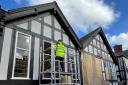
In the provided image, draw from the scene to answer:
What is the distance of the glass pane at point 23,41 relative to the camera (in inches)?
297

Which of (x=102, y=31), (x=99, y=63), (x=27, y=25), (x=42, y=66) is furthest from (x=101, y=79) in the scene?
(x=27, y=25)

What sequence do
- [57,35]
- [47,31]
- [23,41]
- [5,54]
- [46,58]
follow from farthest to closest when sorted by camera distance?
[57,35]
[47,31]
[46,58]
[23,41]
[5,54]

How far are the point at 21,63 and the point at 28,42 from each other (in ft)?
3.81

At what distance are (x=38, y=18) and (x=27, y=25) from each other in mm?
1044

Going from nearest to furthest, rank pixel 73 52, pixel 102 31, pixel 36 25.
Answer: pixel 36 25
pixel 73 52
pixel 102 31

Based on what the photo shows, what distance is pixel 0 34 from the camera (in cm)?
658

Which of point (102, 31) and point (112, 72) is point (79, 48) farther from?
point (112, 72)

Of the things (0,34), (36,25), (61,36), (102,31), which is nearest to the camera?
(0,34)

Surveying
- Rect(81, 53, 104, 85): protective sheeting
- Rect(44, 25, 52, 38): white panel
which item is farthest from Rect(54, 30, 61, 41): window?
Rect(81, 53, 104, 85): protective sheeting

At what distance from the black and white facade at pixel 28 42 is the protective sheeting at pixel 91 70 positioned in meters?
1.72

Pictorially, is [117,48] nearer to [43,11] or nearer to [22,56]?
[43,11]

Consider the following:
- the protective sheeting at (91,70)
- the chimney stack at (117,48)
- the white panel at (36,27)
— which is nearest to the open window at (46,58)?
the white panel at (36,27)

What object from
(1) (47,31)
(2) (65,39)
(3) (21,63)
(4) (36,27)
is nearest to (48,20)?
(1) (47,31)

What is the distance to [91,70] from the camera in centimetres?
1264
